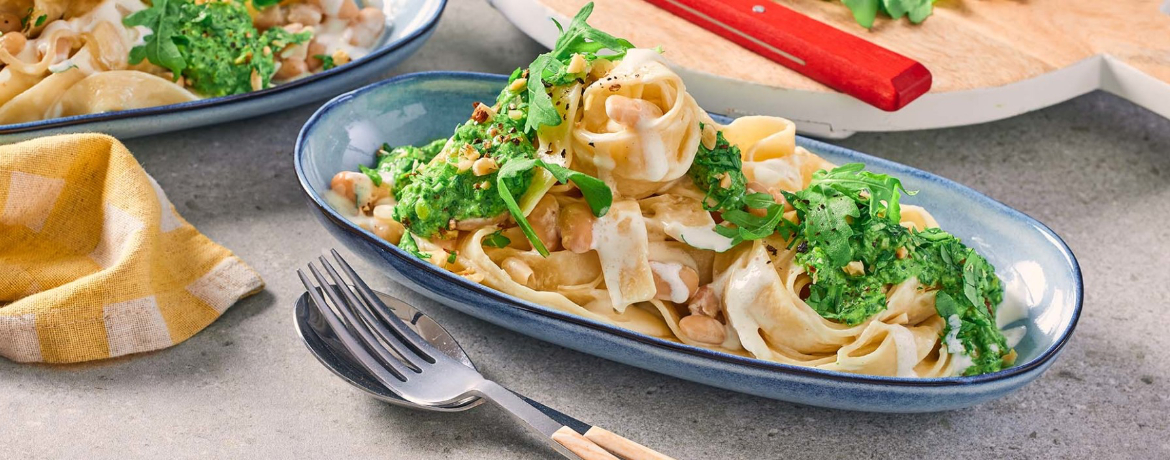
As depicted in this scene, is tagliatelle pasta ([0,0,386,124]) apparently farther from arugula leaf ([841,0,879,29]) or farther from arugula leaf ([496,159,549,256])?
arugula leaf ([841,0,879,29])

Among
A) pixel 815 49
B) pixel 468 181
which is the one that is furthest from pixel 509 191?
pixel 815 49

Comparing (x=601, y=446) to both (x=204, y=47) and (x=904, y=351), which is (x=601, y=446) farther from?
(x=204, y=47)

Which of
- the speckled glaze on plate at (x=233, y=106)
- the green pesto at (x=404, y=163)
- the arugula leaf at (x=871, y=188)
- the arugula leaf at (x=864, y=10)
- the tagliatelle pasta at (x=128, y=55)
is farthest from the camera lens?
the arugula leaf at (x=864, y=10)

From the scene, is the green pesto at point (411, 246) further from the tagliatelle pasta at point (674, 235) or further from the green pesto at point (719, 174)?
the green pesto at point (719, 174)

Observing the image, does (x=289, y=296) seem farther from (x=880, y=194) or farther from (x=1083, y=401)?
(x=1083, y=401)

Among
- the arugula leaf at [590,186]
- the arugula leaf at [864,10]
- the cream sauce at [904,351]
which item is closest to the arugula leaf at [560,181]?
the arugula leaf at [590,186]

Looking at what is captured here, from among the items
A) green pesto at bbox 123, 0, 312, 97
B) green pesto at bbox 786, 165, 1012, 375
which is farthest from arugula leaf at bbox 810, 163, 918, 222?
green pesto at bbox 123, 0, 312, 97

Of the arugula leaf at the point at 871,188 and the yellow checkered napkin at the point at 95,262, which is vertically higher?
the arugula leaf at the point at 871,188
